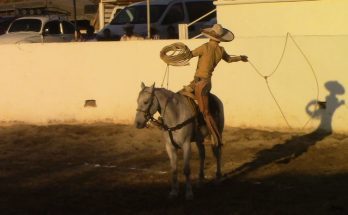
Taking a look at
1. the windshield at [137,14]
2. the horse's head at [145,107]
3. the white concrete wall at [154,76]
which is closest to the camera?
the horse's head at [145,107]

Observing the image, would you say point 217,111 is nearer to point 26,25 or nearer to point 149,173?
point 149,173

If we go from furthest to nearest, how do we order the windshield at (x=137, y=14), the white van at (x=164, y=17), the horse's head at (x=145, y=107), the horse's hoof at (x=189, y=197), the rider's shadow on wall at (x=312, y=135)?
the windshield at (x=137, y=14)
the white van at (x=164, y=17)
the rider's shadow on wall at (x=312, y=135)
the horse's hoof at (x=189, y=197)
the horse's head at (x=145, y=107)

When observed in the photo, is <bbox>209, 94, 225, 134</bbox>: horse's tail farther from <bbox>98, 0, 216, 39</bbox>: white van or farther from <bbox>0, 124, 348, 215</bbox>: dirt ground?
<bbox>98, 0, 216, 39</bbox>: white van

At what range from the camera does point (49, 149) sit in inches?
556

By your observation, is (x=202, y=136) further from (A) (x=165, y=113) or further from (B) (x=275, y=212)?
(B) (x=275, y=212)

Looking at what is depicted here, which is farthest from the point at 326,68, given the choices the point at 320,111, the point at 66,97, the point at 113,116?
the point at 66,97

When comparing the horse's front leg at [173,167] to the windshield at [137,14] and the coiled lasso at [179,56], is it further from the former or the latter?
the windshield at [137,14]

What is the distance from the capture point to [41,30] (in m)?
22.7

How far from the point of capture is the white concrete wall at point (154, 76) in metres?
14.4

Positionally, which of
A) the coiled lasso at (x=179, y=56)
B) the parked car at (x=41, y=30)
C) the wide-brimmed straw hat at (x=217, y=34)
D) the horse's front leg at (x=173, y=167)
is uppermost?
the wide-brimmed straw hat at (x=217, y=34)

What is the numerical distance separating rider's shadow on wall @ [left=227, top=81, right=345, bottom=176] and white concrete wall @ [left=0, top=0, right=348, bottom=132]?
84mm

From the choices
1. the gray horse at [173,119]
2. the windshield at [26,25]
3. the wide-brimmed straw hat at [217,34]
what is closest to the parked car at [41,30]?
the windshield at [26,25]

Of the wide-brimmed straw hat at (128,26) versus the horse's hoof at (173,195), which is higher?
the wide-brimmed straw hat at (128,26)

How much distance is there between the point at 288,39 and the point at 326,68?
963mm
